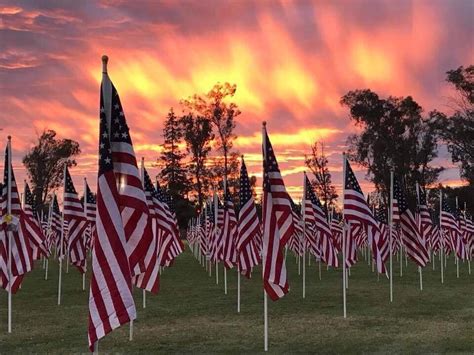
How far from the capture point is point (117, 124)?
848 centimetres

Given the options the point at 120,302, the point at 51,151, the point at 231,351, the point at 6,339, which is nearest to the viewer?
the point at 120,302

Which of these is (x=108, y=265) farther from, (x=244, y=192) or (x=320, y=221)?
(x=320, y=221)

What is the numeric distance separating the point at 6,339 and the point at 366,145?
5378 centimetres

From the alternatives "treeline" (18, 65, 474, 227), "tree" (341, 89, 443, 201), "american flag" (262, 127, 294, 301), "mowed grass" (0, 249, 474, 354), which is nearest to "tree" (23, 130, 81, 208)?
"treeline" (18, 65, 474, 227)

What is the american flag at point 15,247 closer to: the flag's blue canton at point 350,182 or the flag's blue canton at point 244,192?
the flag's blue canton at point 244,192

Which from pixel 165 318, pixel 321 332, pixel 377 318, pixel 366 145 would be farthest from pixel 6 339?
pixel 366 145

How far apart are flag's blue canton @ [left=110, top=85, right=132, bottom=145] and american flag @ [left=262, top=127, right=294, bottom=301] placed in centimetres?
361

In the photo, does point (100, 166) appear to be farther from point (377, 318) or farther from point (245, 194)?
point (377, 318)

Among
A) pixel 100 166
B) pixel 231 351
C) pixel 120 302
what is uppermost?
pixel 100 166

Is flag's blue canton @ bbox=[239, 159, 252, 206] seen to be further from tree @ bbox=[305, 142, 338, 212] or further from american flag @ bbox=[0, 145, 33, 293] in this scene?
tree @ bbox=[305, 142, 338, 212]

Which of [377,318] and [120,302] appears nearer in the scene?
[120,302]

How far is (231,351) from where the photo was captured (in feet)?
37.3

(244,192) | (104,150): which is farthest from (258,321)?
(104,150)

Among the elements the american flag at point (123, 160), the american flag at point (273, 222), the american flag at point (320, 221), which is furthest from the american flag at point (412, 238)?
the american flag at point (123, 160)
